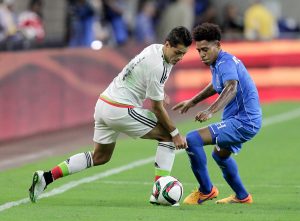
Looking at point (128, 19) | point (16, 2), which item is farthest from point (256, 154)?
point (128, 19)

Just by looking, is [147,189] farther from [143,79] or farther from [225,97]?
[225,97]

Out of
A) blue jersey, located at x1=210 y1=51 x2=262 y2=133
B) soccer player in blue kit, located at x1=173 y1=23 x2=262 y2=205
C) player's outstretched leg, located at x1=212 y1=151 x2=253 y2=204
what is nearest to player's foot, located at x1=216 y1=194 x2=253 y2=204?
player's outstretched leg, located at x1=212 y1=151 x2=253 y2=204

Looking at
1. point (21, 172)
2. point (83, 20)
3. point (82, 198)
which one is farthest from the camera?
point (83, 20)

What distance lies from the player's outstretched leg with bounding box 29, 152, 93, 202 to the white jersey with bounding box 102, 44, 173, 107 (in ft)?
2.39

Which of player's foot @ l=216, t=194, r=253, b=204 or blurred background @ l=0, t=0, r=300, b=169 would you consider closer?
player's foot @ l=216, t=194, r=253, b=204

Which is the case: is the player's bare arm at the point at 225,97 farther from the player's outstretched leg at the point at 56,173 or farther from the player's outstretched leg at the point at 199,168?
the player's outstretched leg at the point at 56,173

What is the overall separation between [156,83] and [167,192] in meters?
1.09

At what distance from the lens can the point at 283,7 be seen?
34062 millimetres

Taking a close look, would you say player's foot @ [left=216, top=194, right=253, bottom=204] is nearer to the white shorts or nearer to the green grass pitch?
the green grass pitch

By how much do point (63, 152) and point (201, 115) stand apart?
21.9ft

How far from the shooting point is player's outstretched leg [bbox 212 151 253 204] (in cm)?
1182

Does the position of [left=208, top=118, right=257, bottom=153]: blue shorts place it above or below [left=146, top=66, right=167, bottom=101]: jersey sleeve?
below

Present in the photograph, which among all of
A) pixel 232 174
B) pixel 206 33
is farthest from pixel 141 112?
pixel 232 174

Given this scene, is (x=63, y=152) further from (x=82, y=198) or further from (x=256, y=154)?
(x=82, y=198)
